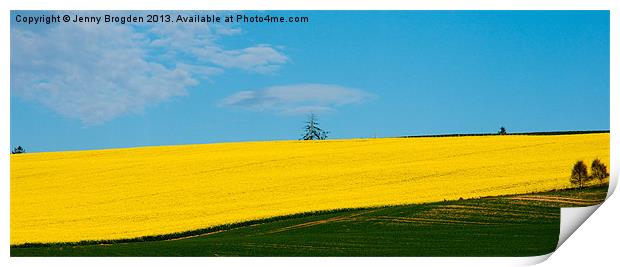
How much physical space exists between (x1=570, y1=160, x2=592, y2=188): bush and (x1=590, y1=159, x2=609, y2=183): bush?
217 millimetres

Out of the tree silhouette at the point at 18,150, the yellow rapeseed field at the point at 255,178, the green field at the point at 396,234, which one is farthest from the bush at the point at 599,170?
the tree silhouette at the point at 18,150

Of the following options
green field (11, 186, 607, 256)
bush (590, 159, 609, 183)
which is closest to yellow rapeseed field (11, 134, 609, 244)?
bush (590, 159, 609, 183)

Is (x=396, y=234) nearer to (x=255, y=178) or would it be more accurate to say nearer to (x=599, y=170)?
(x=255, y=178)

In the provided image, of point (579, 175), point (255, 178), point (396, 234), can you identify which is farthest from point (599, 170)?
point (255, 178)

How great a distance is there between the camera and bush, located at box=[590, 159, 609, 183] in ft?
57.1

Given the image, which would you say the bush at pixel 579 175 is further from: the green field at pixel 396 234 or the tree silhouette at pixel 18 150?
the tree silhouette at pixel 18 150

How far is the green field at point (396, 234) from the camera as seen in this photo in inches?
631

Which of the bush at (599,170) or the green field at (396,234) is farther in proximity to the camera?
the bush at (599,170)

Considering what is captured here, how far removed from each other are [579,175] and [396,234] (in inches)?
162

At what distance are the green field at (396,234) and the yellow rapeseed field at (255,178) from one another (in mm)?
353

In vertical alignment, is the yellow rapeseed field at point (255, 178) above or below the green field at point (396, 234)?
above

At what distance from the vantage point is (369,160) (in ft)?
65.0

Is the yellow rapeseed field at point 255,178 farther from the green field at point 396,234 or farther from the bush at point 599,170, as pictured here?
the green field at point 396,234
